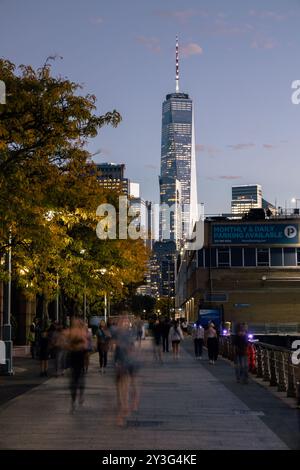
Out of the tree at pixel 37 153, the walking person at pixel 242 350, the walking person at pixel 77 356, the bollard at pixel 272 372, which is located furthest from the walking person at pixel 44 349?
the walking person at pixel 77 356

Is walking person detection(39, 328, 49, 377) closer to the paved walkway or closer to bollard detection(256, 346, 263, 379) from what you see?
the paved walkway

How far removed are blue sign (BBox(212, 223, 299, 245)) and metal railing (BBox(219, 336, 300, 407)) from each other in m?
57.6

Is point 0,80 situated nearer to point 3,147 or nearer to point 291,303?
point 3,147

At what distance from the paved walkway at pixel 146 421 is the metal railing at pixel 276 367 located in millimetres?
588

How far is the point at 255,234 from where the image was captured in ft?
276

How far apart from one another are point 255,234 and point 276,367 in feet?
208

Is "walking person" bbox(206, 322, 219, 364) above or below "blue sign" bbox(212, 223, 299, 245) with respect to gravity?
below

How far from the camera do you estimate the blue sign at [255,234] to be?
3310 inches

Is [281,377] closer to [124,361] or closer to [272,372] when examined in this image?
[272,372]

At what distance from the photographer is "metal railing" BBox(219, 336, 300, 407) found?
60.0 feet

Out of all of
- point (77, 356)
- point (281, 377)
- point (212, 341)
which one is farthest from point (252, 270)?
point (77, 356)

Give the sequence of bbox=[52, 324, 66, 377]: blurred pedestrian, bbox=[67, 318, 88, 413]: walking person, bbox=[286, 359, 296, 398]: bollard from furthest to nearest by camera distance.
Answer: bbox=[52, 324, 66, 377]: blurred pedestrian < bbox=[286, 359, 296, 398]: bollard < bbox=[67, 318, 88, 413]: walking person

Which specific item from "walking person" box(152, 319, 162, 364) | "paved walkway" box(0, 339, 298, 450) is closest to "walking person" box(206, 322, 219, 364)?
"walking person" box(152, 319, 162, 364)
